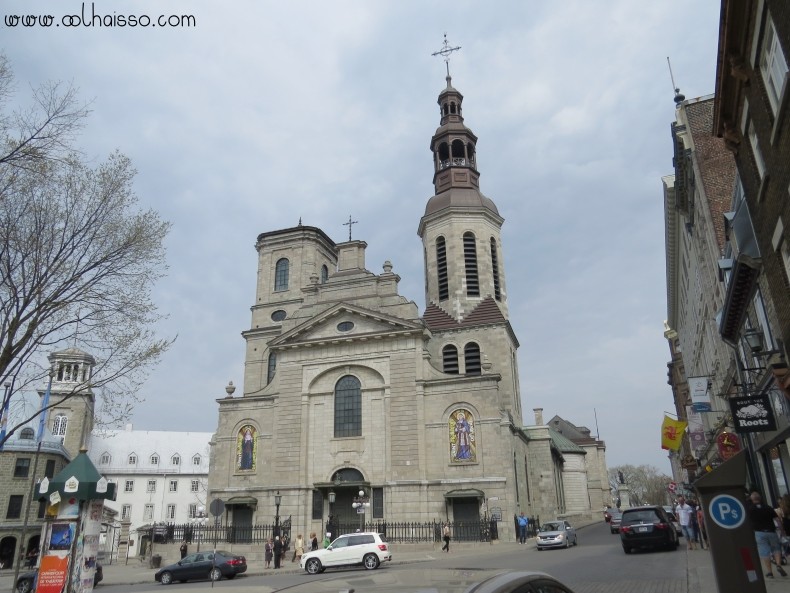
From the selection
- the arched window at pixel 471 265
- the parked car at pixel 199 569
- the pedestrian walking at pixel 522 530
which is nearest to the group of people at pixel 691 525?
the pedestrian walking at pixel 522 530

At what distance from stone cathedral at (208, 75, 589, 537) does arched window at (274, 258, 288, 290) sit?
0.85m

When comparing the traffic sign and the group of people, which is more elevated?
the traffic sign

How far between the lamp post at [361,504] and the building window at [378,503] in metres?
0.50

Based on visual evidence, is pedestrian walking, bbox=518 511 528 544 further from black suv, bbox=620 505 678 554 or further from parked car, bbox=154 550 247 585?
parked car, bbox=154 550 247 585

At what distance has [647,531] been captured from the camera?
20.6 metres

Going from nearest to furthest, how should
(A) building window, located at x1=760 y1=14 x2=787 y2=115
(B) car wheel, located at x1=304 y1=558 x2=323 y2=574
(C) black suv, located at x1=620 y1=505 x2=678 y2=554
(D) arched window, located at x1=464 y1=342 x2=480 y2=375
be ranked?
(A) building window, located at x1=760 y1=14 x2=787 y2=115, (C) black suv, located at x1=620 y1=505 x2=678 y2=554, (B) car wheel, located at x1=304 y1=558 x2=323 y2=574, (D) arched window, located at x1=464 y1=342 x2=480 y2=375

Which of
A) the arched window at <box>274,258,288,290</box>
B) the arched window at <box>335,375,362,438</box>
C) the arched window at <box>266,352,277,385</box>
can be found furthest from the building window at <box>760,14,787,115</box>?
the arched window at <box>274,258,288,290</box>

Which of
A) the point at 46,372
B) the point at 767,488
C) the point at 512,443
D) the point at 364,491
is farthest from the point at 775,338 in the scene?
the point at 364,491

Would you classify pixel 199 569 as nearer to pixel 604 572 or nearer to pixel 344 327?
pixel 604 572

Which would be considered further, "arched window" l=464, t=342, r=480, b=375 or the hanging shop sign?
"arched window" l=464, t=342, r=480, b=375

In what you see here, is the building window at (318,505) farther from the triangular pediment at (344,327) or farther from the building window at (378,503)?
the triangular pediment at (344,327)

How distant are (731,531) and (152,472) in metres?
74.7

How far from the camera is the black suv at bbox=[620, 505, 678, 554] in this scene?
67.4ft

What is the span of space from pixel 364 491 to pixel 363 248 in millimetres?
16727
